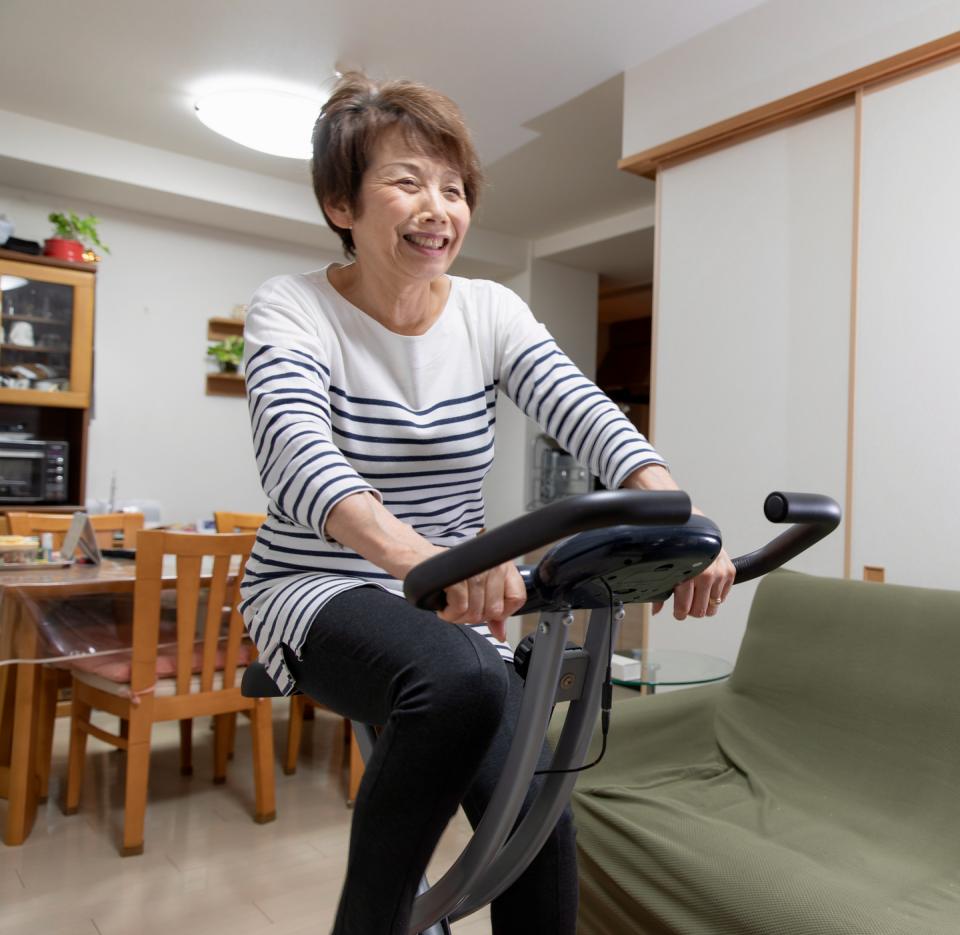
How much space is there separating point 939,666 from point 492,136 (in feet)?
10.7

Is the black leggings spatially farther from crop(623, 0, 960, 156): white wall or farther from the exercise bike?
crop(623, 0, 960, 156): white wall

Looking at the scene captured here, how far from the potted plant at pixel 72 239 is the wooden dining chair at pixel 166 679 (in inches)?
105

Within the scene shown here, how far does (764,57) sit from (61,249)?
3484 mm

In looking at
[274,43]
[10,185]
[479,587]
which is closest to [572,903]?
[479,587]

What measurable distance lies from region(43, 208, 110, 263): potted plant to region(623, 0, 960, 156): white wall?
2.84 m

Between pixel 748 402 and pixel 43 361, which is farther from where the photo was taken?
pixel 43 361

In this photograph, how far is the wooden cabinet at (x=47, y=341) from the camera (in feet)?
13.4

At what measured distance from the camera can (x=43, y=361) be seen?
4.20m

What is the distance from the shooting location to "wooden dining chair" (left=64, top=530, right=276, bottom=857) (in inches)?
84.9

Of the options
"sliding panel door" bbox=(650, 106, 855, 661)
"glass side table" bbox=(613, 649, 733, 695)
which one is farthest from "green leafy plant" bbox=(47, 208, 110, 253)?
"glass side table" bbox=(613, 649, 733, 695)

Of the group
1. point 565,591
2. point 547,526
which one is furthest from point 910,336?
point 547,526

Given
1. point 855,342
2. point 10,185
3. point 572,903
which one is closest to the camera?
point 572,903

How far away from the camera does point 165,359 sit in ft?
15.8

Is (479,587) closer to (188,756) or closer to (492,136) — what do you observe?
(188,756)
